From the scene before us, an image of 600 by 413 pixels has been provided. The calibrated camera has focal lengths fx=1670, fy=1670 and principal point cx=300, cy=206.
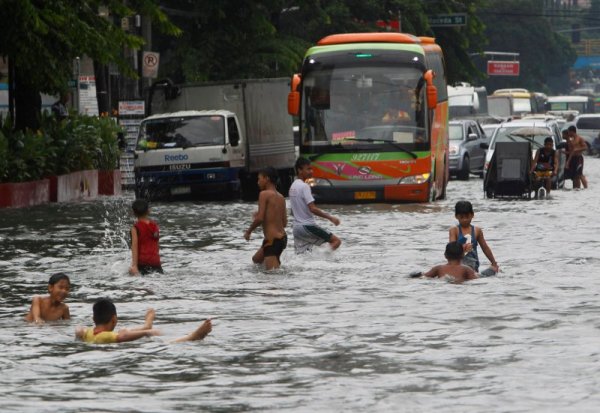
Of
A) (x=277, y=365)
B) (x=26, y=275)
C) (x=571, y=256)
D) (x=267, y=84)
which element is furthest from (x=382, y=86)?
(x=277, y=365)

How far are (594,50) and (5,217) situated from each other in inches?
6571

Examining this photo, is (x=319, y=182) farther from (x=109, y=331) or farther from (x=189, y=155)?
(x=109, y=331)

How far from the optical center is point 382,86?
33469 mm

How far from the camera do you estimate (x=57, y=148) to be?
3462 cm

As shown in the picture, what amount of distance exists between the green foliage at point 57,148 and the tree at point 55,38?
1.21m

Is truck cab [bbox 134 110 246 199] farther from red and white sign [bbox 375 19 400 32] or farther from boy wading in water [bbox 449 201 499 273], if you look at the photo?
red and white sign [bbox 375 19 400 32]

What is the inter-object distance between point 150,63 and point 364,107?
33.0 ft

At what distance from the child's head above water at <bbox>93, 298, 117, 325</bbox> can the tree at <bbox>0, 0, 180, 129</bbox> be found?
52.4ft

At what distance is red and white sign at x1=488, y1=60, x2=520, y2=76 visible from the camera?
115863 mm

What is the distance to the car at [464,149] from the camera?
153ft

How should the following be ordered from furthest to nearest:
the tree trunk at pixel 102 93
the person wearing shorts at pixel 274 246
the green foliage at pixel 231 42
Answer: the green foliage at pixel 231 42, the tree trunk at pixel 102 93, the person wearing shorts at pixel 274 246

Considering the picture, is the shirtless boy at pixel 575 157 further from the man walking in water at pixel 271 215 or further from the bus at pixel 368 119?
the man walking in water at pixel 271 215

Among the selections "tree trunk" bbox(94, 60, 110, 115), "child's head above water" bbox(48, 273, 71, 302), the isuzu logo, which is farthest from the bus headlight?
"child's head above water" bbox(48, 273, 71, 302)

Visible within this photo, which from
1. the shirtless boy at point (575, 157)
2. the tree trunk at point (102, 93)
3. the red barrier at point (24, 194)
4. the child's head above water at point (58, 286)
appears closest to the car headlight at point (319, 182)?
the red barrier at point (24, 194)
